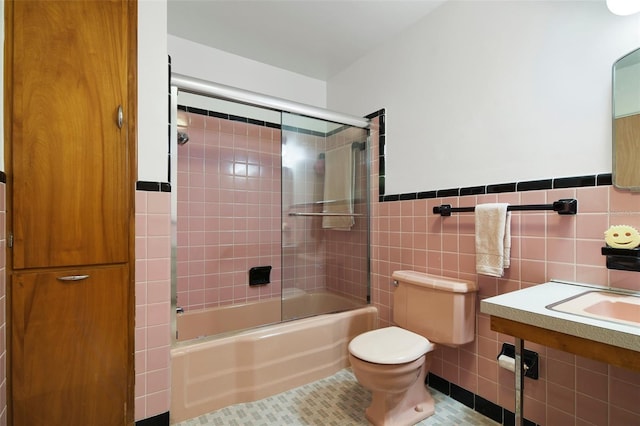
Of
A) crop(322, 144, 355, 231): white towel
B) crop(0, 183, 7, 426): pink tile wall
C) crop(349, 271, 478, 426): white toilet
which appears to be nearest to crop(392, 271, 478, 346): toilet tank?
crop(349, 271, 478, 426): white toilet

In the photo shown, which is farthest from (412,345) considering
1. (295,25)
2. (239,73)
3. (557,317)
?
(239,73)

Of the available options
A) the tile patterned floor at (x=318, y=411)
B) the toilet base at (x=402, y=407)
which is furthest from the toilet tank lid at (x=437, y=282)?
the tile patterned floor at (x=318, y=411)

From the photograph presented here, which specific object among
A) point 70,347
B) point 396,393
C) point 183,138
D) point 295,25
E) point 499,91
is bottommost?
point 396,393

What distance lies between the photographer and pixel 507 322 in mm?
1015

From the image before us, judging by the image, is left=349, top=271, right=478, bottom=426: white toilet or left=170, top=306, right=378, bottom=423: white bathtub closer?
left=349, top=271, right=478, bottom=426: white toilet

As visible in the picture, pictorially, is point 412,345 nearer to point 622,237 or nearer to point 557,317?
point 557,317

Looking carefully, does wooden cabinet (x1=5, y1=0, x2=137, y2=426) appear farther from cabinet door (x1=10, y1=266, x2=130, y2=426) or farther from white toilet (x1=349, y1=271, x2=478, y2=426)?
white toilet (x1=349, y1=271, x2=478, y2=426)

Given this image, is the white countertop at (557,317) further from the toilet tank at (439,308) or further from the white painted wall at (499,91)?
the white painted wall at (499,91)

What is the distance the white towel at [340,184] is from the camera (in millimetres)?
2342

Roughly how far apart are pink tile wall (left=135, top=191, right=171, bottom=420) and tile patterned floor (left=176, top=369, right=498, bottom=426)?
23 cm

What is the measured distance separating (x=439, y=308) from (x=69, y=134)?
1911 mm

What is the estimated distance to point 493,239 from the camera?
4.83 ft

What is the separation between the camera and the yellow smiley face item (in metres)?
1.09

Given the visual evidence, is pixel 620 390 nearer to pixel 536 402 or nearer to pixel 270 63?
pixel 536 402
